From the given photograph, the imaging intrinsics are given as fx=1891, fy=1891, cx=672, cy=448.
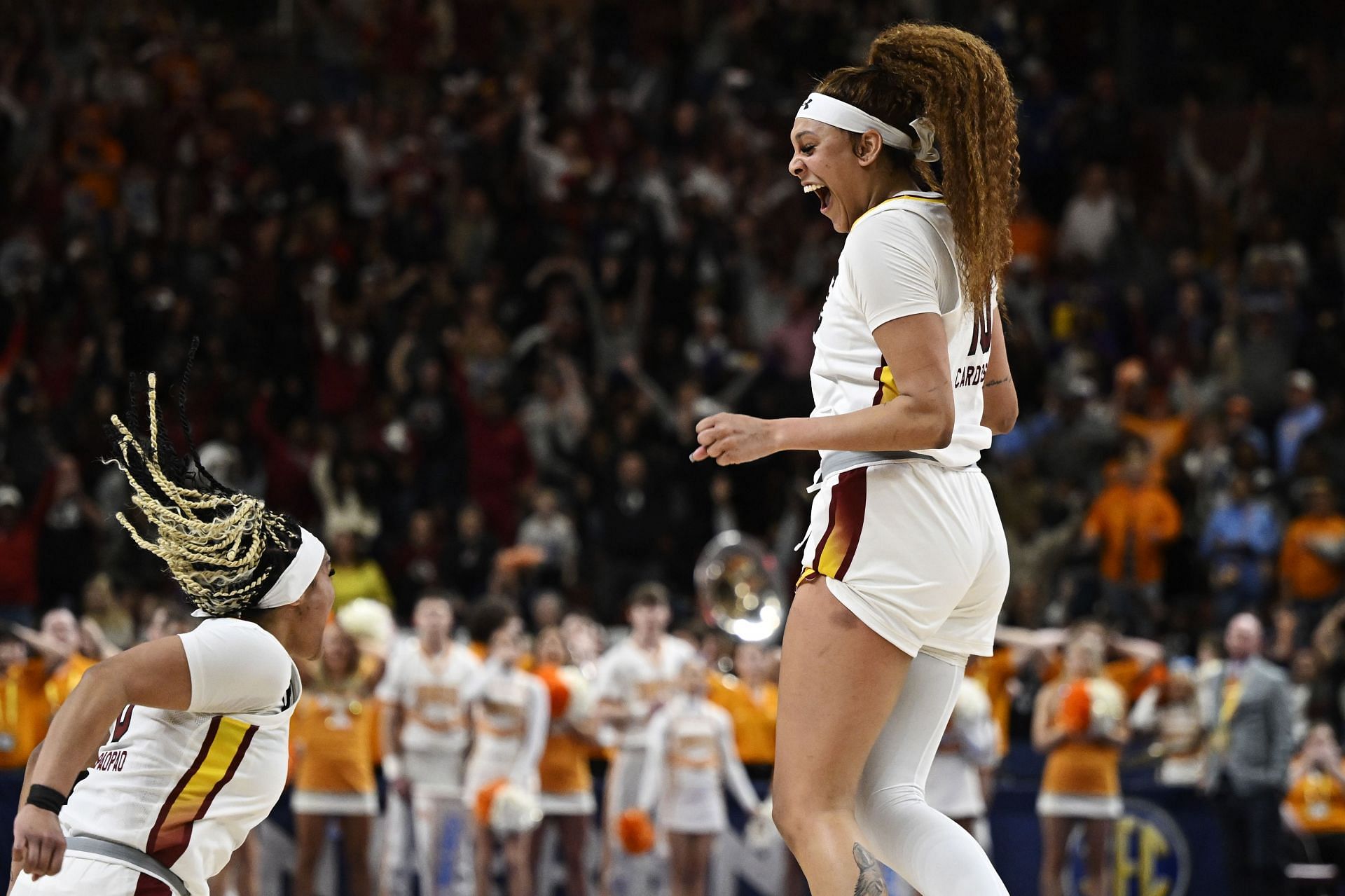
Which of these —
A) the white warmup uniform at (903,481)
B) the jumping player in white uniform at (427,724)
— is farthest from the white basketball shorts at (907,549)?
the jumping player in white uniform at (427,724)

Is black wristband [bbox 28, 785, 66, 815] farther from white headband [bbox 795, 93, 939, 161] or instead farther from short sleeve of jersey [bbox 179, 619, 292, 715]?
white headband [bbox 795, 93, 939, 161]

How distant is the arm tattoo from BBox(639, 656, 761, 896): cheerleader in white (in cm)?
811

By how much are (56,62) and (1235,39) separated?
11765mm

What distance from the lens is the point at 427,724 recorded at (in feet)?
39.2

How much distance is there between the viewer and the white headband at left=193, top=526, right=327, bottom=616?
3988 millimetres

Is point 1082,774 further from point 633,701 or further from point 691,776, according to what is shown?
point 633,701

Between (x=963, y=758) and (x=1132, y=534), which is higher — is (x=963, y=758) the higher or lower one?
the lower one

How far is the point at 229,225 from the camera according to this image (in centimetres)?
1586

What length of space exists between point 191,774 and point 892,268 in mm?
1743

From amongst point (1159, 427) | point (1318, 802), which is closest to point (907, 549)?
point (1318, 802)

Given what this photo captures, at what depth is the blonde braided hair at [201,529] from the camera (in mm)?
3934

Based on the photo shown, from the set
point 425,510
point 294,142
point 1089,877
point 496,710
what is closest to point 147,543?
point 496,710

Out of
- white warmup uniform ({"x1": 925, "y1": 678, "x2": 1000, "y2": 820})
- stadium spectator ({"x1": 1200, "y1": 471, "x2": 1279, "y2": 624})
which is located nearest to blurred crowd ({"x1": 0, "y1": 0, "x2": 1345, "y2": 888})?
stadium spectator ({"x1": 1200, "y1": 471, "x2": 1279, "y2": 624})

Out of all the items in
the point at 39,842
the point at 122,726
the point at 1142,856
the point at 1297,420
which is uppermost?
the point at 1297,420
